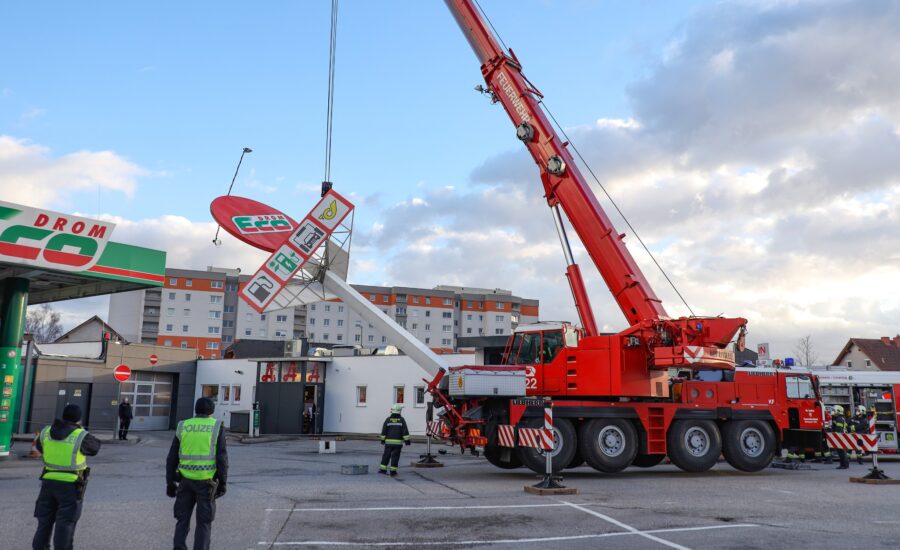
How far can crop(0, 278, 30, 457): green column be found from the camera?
18.5 metres

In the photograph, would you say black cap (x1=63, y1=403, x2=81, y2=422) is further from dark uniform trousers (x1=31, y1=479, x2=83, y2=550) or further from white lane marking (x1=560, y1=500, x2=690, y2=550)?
white lane marking (x1=560, y1=500, x2=690, y2=550)

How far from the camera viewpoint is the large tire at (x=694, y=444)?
16062mm

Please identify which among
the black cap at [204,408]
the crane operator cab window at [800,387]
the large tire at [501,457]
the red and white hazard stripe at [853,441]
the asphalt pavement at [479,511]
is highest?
the crane operator cab window at [800,387]

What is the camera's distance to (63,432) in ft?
22.5

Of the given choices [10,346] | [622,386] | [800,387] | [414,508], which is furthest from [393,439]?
[10,346]

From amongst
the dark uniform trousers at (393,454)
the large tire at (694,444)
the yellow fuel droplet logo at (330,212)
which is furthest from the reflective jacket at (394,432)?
the large tire at (694,444)

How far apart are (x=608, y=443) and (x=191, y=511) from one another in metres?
10.7

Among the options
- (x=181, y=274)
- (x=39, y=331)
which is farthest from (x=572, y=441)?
(x=39, y=331)

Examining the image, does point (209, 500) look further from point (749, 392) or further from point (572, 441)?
point (749, 392)

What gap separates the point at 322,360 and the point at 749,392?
21.6 m

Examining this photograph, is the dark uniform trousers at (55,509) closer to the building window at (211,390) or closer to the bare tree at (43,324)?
the building window at (211,390)

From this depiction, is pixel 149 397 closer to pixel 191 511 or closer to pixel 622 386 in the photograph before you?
pixel 622 386

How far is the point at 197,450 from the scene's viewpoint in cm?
668

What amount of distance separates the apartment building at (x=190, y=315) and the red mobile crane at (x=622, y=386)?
88327 mm
